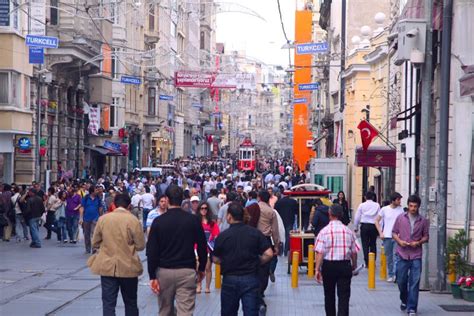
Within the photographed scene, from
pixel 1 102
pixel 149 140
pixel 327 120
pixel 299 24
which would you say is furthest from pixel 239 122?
pixel 1 102

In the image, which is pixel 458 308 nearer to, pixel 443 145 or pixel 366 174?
pixel 443 145

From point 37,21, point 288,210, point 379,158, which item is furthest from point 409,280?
point 37,21

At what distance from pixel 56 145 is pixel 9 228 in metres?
16.8

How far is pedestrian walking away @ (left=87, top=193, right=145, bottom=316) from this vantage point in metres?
11.4

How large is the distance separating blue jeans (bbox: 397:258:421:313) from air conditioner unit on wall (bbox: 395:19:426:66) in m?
4.18

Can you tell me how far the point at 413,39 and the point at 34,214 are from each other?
13197 mm

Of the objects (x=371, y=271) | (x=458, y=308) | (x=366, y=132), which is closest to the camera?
(x=458, y=308)

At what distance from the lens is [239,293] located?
10719 millimetres

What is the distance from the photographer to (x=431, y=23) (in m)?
17.7

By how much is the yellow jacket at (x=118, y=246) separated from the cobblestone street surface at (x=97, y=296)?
349 cm

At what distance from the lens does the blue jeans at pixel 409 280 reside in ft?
48.0

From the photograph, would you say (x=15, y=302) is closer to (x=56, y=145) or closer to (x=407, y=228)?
(x=407, y=228)

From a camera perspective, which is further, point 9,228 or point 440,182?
point 9,228

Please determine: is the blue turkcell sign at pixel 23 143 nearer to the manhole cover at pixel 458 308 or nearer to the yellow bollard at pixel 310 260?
the yellow bollard at pixel 310 260
